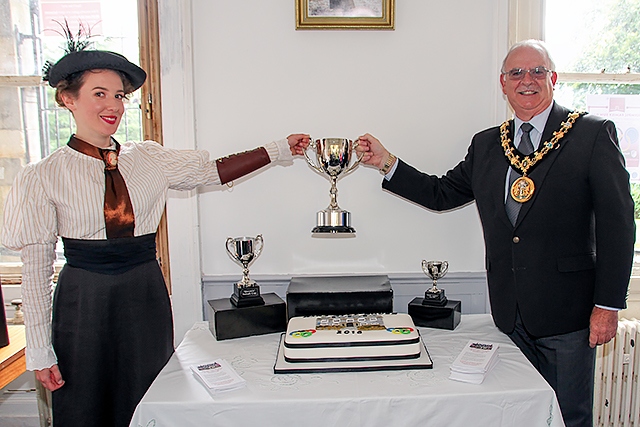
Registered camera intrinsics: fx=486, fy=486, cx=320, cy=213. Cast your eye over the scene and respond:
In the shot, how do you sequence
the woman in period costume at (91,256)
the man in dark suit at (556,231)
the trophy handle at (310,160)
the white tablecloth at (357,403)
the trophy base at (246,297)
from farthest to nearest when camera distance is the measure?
1. the trophy handle at (310,160)
2. the trophy base at (246,297)
3. the man in dark suit at (556,231)
4. the woman in period costume at (91,256)
5. the white tablecloth at (357,403)

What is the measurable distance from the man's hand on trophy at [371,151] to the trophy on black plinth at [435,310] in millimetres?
458

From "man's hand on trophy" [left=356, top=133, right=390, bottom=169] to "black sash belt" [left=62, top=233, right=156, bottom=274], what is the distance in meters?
0.93

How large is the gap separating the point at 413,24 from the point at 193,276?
1472 millimetres

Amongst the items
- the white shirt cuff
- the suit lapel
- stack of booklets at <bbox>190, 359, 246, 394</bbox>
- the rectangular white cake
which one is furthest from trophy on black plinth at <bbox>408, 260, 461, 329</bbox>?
the white shirt cuff

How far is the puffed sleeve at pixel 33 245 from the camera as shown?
1.40 m

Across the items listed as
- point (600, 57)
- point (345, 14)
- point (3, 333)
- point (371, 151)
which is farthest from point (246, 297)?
point (600, 57)

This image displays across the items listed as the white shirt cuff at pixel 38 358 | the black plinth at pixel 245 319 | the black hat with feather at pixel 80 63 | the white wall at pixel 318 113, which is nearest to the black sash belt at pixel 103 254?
the white shirt cuff at pixel 38 358

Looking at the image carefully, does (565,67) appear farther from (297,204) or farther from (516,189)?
(297,204)

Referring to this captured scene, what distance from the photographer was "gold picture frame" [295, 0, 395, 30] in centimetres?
206

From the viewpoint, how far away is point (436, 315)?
1.83 metres

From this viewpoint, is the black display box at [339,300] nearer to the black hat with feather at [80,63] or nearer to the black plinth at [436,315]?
the black plinth at [436,315]

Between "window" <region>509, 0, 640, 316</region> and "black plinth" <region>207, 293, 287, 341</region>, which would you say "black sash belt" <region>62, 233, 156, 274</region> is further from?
"window" <region>509, 0, 640, 316</region>

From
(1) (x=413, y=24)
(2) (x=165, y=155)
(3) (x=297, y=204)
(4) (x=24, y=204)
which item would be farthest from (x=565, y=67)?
(4) (x=24, y=204)

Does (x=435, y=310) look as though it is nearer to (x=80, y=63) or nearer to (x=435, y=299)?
(x=435, y=299)
